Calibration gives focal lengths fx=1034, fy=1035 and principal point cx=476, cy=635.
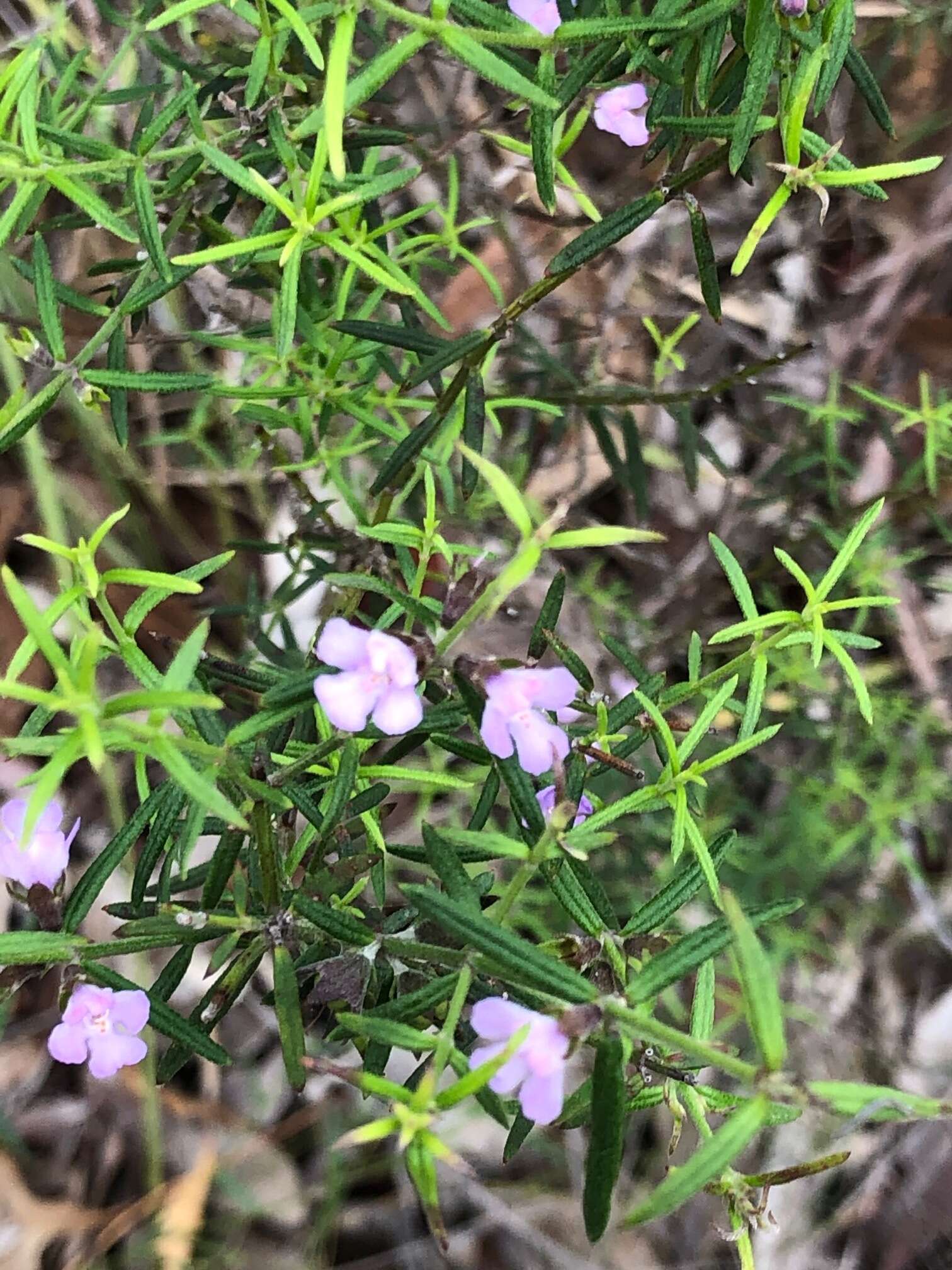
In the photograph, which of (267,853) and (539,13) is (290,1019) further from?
(539,13)

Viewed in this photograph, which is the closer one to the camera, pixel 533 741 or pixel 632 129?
pixel 533 741

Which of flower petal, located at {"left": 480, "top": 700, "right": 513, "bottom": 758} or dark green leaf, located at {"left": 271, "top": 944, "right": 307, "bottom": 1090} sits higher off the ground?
flower petal, located at {"left": 480, "top": 700, "right": 513, "bottom": 758}

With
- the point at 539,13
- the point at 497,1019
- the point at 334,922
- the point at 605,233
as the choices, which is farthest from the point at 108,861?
the point at 539,13

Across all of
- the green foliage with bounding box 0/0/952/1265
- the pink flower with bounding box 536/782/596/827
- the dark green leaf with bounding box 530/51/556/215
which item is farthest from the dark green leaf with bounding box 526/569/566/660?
the dark green leaf with bounding box 530/51/556/215

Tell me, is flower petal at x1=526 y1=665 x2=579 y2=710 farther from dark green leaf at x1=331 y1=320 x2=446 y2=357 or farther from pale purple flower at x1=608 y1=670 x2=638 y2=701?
pale purple flower at x1=608 y1=670 x2=638 y2=701

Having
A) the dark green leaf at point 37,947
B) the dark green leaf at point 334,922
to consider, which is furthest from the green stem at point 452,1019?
the dark green leaf at point 37,947

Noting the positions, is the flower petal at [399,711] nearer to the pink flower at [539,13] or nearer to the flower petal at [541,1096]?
the flower petal at [541,1096]
